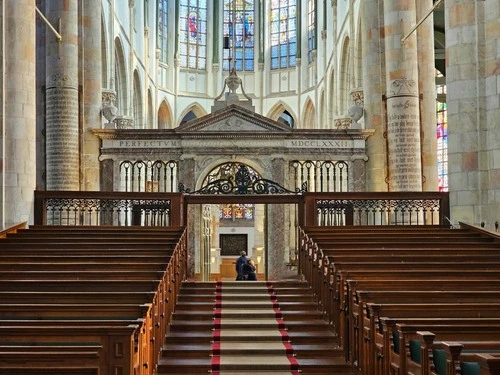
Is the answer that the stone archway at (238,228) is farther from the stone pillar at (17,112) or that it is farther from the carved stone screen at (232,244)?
the stone pillar at (17,112)

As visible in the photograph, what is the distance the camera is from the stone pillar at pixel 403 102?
1753 cm

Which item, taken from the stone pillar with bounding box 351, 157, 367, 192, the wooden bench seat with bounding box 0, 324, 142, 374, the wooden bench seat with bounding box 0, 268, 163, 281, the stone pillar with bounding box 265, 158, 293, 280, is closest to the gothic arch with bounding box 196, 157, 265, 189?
the stone pillar with bounding box 265, 158, 293, 280

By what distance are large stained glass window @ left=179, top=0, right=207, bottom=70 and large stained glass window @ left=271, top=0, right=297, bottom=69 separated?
372cm

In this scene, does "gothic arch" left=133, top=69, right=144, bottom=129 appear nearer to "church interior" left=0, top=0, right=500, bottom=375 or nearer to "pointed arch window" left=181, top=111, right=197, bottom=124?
"church interior" left=0, top=0, right=500, bottom=375

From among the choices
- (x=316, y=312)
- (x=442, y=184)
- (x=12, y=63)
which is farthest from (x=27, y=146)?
(x=442, y=184)

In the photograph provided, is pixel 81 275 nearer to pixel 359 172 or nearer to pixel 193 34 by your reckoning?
pixel 359 172

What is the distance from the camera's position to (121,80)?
2914cm

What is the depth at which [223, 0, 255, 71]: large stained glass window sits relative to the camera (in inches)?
1697

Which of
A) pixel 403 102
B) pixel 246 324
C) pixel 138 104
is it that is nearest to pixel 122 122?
pixel 403 102

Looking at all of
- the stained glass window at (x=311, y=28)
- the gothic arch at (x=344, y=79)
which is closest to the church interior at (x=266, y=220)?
the gothic arch at (x=344, y=79)

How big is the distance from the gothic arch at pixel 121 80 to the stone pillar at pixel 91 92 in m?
9.28

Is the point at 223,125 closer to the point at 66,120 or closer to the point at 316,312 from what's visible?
the point at 66,120

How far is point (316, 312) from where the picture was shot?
1077 centimetres

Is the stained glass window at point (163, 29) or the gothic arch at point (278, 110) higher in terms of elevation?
the stained glass window at point (163, 29)
